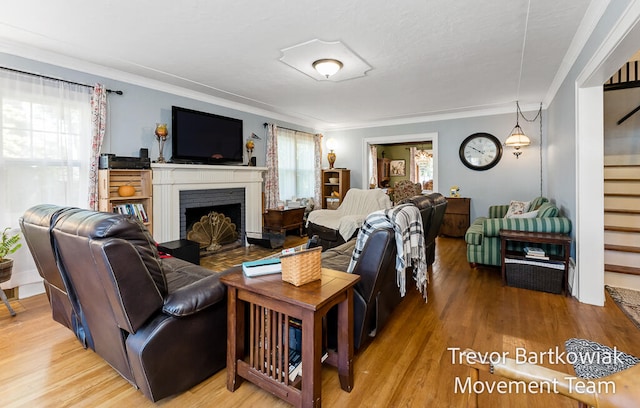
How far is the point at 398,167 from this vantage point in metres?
10.4

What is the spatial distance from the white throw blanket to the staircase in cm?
287

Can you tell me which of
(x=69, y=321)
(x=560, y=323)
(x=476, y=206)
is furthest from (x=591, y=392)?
(x=476, y=206)

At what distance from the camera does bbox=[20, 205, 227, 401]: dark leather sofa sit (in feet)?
4.52

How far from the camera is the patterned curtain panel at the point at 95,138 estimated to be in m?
3.39

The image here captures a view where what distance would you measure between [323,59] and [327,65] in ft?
0.24

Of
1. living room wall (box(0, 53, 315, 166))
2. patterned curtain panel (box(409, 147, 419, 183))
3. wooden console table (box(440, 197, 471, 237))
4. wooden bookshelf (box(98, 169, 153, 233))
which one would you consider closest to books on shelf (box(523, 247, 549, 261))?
wooden console table (box(440, 197, 471, 237))

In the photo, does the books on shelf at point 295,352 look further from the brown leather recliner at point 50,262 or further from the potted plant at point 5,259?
the potted plant at point 5,259

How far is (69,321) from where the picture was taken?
7.04 ft

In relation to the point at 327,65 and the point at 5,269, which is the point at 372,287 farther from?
the point at 5,269

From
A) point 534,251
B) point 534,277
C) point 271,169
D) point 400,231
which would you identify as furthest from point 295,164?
point 400,231

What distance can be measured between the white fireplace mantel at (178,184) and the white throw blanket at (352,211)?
126 centimetres

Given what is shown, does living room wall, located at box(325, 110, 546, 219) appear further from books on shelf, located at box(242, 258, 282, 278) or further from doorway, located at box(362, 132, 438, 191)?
books on shelf, located at box(242, 258, 282, 278)

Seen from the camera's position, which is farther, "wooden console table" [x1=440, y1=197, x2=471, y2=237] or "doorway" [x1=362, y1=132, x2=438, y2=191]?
"doorway" [x1=362, y1=132, x2=438, y2=191]

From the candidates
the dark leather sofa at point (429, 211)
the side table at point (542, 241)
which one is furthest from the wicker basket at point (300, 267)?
the side table at point (542, 241)
